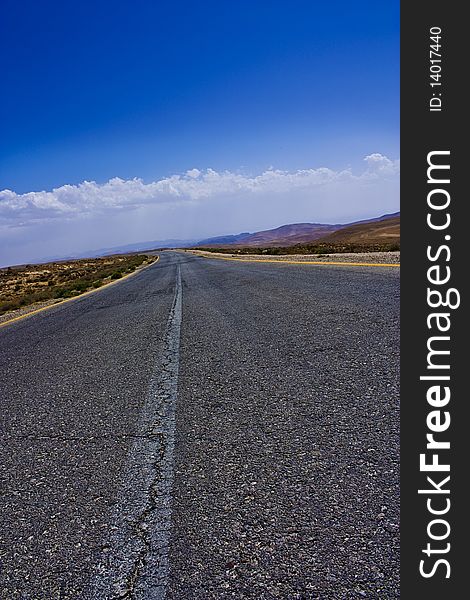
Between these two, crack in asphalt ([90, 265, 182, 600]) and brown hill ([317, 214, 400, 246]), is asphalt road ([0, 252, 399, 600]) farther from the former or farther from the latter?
brown hill ([317, 214, 400, 246])

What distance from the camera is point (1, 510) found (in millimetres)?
2170

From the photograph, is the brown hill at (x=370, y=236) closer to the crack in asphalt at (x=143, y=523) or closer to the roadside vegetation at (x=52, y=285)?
the roadside vegetation at (x=52, y=285)

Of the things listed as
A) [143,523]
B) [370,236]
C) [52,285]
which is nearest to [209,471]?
[143,523]

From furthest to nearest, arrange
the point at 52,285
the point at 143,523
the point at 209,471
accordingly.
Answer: the point at 52,285, the point at 209,471, the point at 143,523

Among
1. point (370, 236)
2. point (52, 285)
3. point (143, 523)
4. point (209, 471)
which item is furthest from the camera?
point (370, 236)

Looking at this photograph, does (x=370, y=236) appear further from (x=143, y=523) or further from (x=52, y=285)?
(x=143, y=523)

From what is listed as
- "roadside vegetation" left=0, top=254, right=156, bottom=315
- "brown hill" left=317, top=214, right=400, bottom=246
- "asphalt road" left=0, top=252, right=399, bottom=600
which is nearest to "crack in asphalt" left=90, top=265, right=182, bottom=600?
"asphalt road" left=0, top=252, right=399, bottom=600

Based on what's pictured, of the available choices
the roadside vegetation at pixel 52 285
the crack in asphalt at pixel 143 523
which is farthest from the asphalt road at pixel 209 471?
the roadside vegetation at pixel 52 285

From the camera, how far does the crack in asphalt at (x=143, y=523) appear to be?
5.08 ft

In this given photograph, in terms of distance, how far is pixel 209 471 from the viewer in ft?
7.50

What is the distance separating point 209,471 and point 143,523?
47 cm

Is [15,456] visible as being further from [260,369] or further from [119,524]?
[260,369]

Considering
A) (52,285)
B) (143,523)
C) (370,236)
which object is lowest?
(143,523)

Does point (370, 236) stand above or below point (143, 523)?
above
